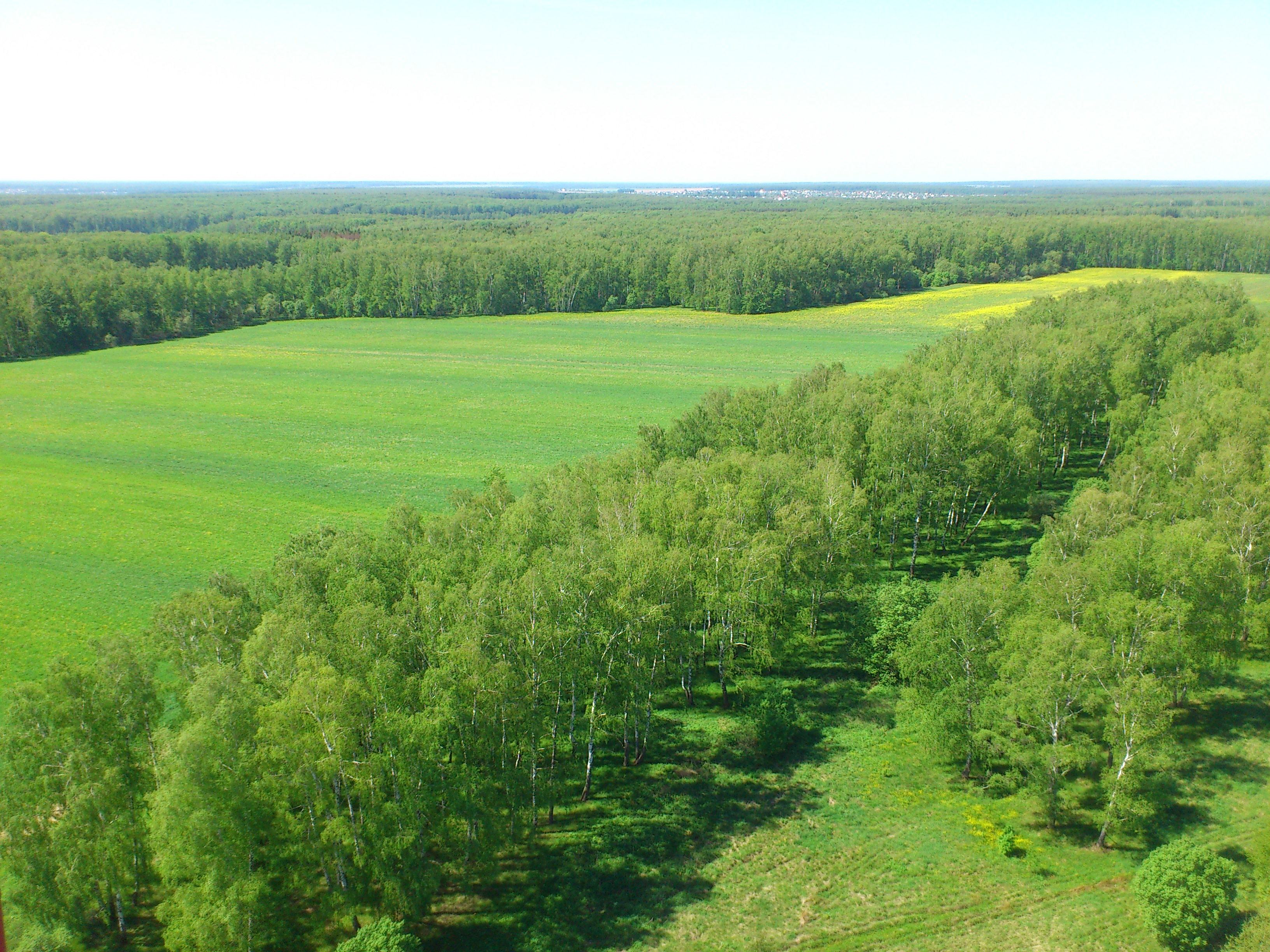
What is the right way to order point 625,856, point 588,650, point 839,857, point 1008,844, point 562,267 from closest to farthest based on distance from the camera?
point 1008,844 → point 839,857 → point 625,856 → point 588,650 → point 562,267

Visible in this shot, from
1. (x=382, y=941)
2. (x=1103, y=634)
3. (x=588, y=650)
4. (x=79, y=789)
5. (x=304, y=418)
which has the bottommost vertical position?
(x=382, y=941)

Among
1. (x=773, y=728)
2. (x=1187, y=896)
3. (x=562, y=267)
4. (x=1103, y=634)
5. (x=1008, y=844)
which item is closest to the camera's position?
(x=1187, y=896)

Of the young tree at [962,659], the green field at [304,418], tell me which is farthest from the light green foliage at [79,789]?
the young tree at [962,659]

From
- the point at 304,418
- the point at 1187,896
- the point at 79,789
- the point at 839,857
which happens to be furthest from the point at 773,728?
the point at 304,418

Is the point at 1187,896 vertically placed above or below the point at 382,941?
above

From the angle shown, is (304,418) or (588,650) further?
(304,418)

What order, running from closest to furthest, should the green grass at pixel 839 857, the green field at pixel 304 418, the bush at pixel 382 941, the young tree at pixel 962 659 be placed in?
the bush at pixel 382 941 < the green grass at pixel 839 857 < the young tree at pixel 962 659 < the green field at pixel 304 418

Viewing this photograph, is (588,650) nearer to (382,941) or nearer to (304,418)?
(382,941)

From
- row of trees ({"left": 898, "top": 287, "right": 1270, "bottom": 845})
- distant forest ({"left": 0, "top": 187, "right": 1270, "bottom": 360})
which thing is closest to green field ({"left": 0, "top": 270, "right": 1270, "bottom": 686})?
distant forest ({"left": 0, "top": 187, "right": 1270, "bottom": 360})

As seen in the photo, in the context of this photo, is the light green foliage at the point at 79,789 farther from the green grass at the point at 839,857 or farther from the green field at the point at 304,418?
the green field at the point at 304,418
